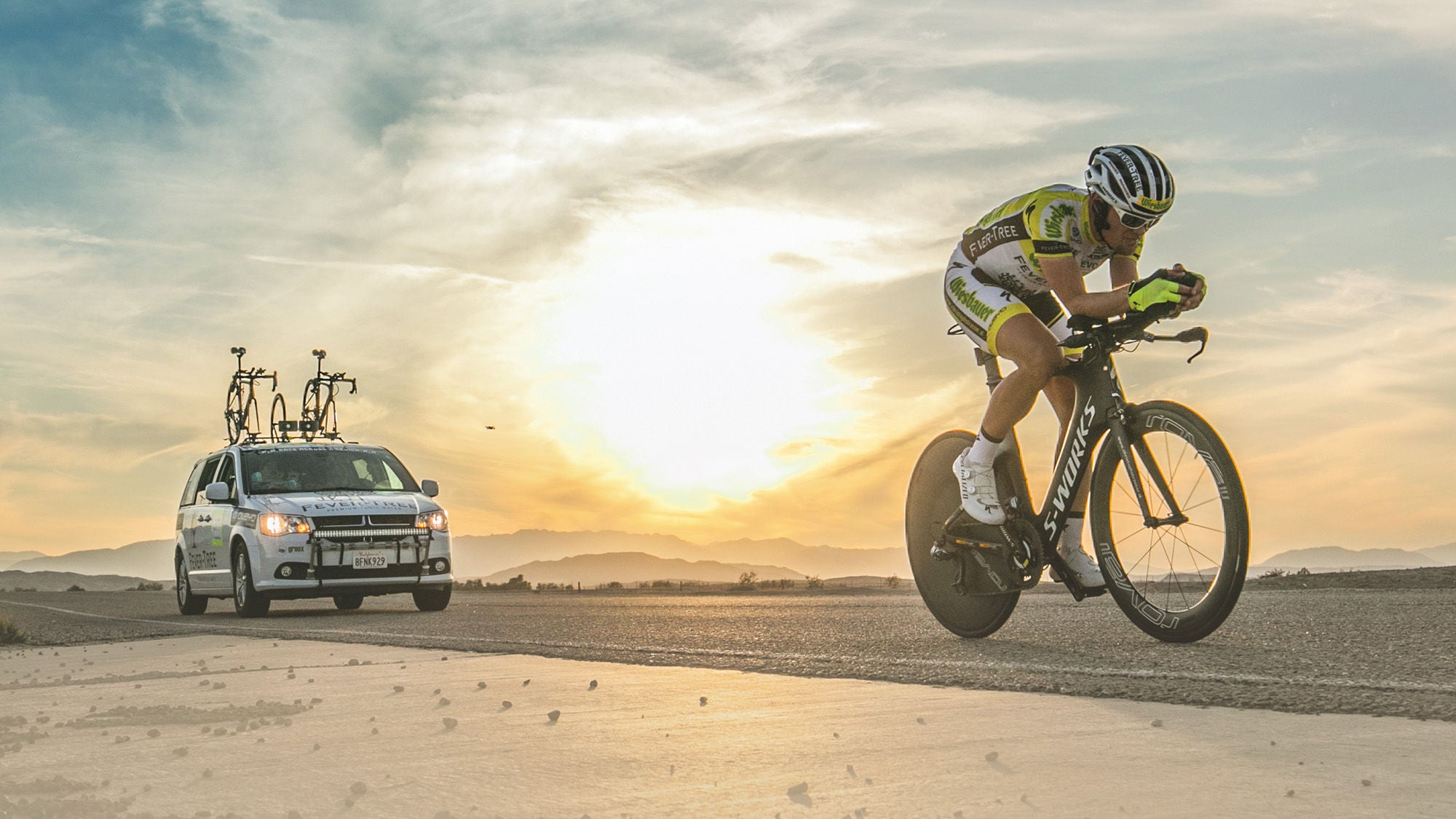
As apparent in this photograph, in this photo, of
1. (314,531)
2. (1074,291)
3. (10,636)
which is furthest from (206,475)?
(1074,291)

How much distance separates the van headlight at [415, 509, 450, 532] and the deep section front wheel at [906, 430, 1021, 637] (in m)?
7.51

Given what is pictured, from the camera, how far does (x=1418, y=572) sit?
12.6 metres

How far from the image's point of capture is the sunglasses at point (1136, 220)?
215 inches

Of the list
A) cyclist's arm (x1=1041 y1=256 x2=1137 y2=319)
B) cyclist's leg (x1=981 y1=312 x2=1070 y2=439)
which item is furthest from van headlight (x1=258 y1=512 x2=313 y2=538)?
cyclist's arm (x1=1041 y1=256 x2=1137 y2=319)

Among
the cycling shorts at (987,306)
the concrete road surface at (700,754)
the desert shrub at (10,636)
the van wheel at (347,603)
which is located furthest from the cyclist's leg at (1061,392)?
the van wheel at (347,603)

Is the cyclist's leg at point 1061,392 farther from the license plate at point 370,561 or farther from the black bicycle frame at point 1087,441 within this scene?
the license plate at point 370,561

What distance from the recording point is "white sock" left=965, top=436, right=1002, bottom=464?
20.2ft

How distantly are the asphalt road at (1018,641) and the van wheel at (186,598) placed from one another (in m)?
2.21

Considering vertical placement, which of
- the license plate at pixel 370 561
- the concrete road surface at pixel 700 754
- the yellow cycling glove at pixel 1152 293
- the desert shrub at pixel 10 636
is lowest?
the concrete road surface at pixel 700 754

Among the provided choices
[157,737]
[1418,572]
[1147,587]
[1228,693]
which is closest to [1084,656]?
[1147,587]

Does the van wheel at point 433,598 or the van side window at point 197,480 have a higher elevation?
the van side window at point 197,480

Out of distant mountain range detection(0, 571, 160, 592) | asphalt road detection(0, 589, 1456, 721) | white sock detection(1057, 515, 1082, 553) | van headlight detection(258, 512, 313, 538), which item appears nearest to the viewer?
asphalt road detection(0, 589, 1456, 721)

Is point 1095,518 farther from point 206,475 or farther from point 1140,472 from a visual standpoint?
point 206,475

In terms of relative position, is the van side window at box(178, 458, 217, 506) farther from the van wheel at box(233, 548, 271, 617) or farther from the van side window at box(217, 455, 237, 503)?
the van wheel at box(233, 548, 271, 617)
